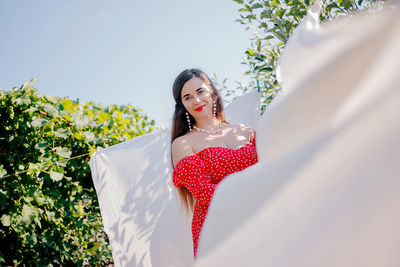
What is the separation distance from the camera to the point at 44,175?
2689 millimetres

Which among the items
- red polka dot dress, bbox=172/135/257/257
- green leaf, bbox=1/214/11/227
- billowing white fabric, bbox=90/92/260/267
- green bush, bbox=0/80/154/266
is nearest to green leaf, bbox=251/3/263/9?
red polka dot dress, bbox=172/135/257/257

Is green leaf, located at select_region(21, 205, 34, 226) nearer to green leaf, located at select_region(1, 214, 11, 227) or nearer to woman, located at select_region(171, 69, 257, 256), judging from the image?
green leaf, located at select_region(1, 214, 11, 227)

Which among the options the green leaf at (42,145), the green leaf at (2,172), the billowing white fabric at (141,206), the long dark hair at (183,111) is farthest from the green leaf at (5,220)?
the long dark hair at (183,111)

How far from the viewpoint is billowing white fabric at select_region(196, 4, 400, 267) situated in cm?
56

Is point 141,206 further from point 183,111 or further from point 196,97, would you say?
point 196,97

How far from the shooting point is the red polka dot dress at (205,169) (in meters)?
1.88

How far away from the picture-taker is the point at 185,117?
2.40 meters

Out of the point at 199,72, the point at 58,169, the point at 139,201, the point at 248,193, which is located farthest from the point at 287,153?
the point at 58,169

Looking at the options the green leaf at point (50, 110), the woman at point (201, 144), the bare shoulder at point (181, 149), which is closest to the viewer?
the woman at point (201, 144)

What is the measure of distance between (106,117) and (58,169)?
81cm

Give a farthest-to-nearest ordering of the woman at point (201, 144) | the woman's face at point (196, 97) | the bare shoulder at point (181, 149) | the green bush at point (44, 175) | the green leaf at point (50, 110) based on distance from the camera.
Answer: the green leaf at point (50, 110) < the green bush at point (44, 175) < the woman's face at point (196, 97) < the bare shoulder at point (181, 149) < the woman at point (201, 144)

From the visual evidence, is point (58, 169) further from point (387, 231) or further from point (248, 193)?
point (387, 231)

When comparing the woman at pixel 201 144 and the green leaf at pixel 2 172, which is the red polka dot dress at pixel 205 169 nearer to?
the woman at pixel 201 144

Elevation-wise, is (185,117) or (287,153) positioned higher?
(185,117)
